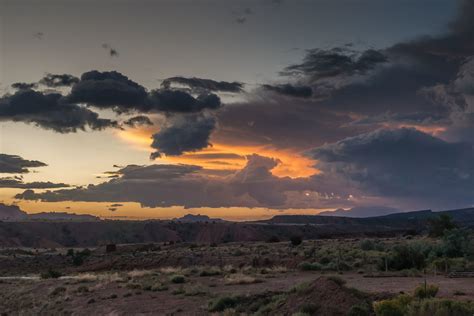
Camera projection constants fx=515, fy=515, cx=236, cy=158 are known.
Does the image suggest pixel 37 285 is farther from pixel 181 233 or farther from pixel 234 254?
pixel 181 233

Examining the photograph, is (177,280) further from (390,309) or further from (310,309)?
(390,309)

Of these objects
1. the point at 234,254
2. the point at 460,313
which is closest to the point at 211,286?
the point at 460,313

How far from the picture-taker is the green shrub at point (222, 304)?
84.4ft

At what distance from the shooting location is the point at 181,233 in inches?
6816

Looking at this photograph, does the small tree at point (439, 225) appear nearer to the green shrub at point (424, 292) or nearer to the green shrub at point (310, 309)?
the green shrub at point (424, 292)

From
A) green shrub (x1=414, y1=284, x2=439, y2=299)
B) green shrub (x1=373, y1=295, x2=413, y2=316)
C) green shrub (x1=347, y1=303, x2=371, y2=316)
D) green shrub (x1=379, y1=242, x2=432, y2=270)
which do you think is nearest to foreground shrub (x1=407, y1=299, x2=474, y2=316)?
green shrub (x1=373, y1=295, x2=413, y2=316)

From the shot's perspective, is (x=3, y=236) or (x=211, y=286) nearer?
(x=211, y=286)

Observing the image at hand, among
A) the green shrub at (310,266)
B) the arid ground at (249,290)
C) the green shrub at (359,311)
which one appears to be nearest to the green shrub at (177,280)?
the arid ground at (249,290)

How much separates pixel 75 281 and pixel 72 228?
140m

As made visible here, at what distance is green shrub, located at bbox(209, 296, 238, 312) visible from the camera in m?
25.7

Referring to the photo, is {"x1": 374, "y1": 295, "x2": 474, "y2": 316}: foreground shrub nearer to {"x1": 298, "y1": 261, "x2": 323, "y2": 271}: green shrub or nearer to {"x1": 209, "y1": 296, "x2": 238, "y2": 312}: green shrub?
{"x1": 209, "y1": 296, "x2": 238, "y2": 312}: green shrub

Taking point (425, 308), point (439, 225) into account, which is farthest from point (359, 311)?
point (439, 225)

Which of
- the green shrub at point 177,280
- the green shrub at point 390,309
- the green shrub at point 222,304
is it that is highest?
the green shrub at point 390,309

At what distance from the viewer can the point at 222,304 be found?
25.9 m
